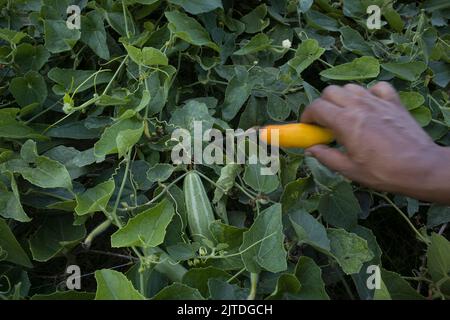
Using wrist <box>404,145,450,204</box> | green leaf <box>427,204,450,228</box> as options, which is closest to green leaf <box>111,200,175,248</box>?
wrist <box>404,145,450,204</box>

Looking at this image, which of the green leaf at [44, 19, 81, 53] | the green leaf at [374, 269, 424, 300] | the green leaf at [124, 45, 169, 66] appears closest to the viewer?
the green leaf at [374, 269, 424, 300]

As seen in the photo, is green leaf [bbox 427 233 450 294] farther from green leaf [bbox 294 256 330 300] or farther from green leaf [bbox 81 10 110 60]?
green leaf [bbox 81 10 110 60]

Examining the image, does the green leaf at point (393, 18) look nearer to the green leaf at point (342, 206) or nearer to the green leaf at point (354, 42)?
the green leaf at point (354, 42)

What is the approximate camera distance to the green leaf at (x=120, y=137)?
34.6 inches

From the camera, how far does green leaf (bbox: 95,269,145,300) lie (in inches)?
29.2

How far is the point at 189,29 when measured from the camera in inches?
43.3

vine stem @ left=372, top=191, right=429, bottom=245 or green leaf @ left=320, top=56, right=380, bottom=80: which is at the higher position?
green leaf @ left=320, top=56, right=380, bottom=80

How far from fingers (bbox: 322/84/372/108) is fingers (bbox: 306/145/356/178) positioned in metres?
0.06

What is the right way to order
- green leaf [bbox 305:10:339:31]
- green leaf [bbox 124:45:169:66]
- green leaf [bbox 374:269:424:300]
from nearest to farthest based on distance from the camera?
green leaf [bbox 374:269:424:300], green leaf [bbox 124:45:169:66], green leaf [bbox 305:10:339:31]

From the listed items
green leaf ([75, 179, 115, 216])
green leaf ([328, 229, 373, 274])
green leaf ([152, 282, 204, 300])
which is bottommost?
green leaf ([328, 229, 373, 274])

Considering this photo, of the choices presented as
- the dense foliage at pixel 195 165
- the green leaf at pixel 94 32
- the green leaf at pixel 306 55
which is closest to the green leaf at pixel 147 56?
the dense foliage at pixel 195 165

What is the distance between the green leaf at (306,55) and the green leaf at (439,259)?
36cm

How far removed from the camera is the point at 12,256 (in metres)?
0.90

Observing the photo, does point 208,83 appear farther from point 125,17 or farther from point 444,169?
point 444,169
